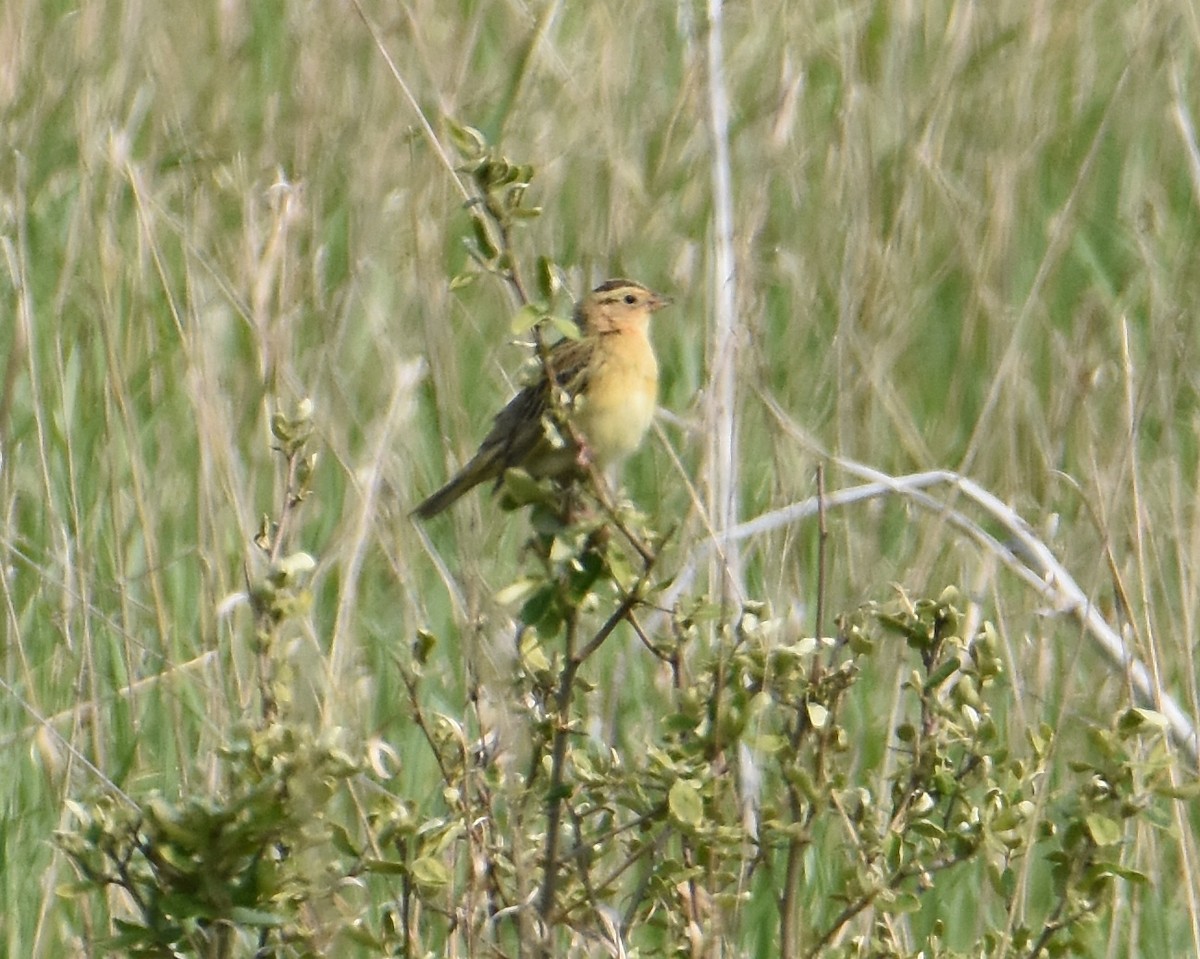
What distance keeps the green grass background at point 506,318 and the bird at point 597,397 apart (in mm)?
123

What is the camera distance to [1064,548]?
362cm

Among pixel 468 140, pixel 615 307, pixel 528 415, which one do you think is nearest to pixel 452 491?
pixel 528 415

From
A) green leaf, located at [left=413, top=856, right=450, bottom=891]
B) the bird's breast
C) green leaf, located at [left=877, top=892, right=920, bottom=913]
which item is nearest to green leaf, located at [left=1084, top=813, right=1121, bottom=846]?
green leaf, located at [left=877, top=892, right=920, bottom=913]

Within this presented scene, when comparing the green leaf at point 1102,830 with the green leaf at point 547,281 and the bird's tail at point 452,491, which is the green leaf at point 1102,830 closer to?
the green leaf at point 547,281

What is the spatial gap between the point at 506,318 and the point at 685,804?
2.30m

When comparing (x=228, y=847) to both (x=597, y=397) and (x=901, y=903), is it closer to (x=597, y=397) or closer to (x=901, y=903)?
(x=901, y=903)

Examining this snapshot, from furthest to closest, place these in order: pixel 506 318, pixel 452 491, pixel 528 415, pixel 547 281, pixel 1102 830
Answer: pixel 506 318 → pixel 452 491 → pixel 528 415 → pixel 1102 830 → pixel 547 281

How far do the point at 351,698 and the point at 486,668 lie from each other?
1.65 ft

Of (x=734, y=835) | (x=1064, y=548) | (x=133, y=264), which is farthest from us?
(x=133, y=264)

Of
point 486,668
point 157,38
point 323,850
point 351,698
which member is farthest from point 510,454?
point 157,38

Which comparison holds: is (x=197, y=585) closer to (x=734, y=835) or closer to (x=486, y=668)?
(x=486, y=668)

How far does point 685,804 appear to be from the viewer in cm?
198

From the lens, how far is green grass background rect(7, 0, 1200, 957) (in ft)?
10.5

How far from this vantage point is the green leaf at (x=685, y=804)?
1.97 metres
